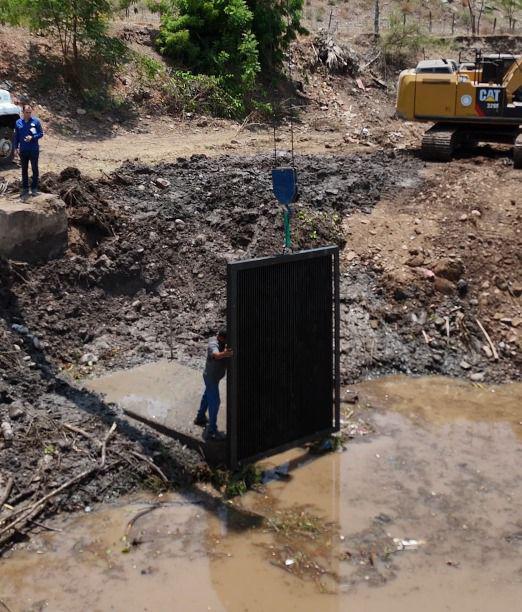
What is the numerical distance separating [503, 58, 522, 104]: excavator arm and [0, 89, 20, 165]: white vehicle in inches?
365

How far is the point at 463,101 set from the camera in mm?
16391

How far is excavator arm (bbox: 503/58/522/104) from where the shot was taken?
53.1ft

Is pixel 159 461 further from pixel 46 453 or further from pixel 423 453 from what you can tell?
pixel 423 453

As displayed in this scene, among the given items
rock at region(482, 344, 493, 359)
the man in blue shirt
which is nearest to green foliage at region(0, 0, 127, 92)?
the man in blue shirt

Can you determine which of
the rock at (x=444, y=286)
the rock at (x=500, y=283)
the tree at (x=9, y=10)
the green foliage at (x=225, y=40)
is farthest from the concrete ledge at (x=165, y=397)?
the green foliage at (x=225, y=40)

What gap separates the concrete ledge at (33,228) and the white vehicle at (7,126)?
1809 mm

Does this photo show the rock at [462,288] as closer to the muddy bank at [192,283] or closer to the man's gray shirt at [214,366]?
the muddy bank at [192,283]

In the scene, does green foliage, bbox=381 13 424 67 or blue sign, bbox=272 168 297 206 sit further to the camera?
green foliage, bbox=381 13 424 67

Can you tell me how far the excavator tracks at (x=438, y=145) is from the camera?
16.1 meters

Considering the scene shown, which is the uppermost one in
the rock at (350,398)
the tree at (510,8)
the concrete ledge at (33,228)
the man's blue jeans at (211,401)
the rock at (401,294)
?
the tree at (510,8)

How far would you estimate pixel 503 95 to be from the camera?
632 inches

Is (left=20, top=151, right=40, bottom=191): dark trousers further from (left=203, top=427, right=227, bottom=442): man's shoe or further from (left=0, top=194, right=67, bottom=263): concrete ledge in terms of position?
(left=203, top=427, right=227, bottom=442): man's shoe

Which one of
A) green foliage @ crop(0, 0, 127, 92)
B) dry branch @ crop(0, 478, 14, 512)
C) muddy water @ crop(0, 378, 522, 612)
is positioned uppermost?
green foliage @ crop(0, 0, 127, 92)

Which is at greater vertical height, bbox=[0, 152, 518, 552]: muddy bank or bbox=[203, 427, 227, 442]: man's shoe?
bbox=[0, 152, 518, 552]: muddy bank
